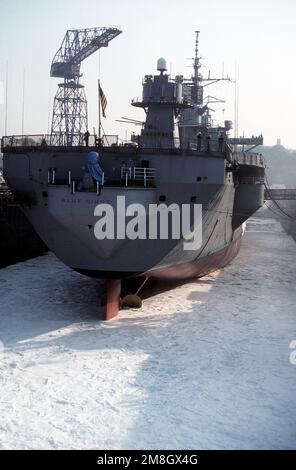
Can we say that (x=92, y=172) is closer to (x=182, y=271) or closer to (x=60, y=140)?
(x=60, y=140)

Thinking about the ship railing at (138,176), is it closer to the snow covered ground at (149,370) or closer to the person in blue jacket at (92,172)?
the person in blue jacket at (92,172)

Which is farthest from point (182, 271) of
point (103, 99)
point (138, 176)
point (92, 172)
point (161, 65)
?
point (161, 65)

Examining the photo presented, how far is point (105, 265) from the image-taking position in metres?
17.5

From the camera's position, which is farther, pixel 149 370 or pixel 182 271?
pixel 182 271

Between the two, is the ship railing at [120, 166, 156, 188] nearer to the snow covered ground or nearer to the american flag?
the american flag

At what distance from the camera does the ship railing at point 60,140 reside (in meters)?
19.8

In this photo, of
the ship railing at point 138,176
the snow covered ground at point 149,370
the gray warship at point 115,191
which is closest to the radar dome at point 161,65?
the gray warship at point 115,191

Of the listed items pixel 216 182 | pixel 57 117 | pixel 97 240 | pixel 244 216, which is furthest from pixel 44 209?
pixel 57 117

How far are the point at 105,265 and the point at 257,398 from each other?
24.7 feet

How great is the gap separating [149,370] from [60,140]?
10776 mm

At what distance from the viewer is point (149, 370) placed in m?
14.1

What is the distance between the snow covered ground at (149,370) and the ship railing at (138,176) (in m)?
5.38

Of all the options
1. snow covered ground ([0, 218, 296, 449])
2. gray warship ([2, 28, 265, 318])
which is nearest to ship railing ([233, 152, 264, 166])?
gray warship ([2, 28, 265, 318])

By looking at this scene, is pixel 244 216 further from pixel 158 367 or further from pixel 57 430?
pixel 57 430
